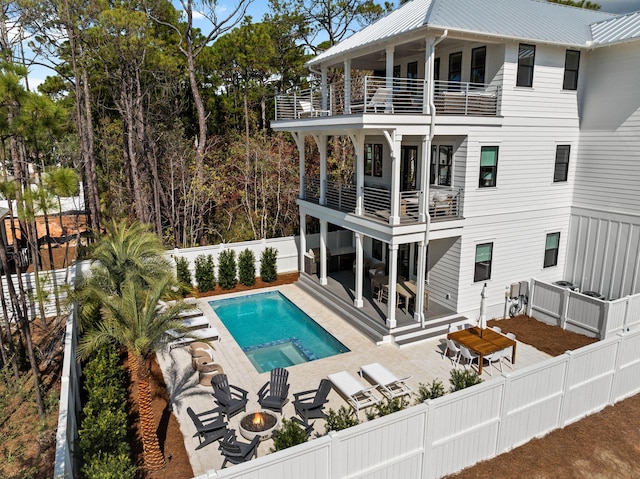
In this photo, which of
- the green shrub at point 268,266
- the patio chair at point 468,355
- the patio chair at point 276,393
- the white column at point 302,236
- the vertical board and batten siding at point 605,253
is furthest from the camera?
the green shrub at point 268,266

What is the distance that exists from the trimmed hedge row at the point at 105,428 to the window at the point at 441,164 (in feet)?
36.9

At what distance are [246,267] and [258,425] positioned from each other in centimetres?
1049

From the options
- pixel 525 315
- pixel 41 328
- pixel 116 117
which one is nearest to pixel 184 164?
pixel 116 117

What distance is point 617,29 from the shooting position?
49.6 feet

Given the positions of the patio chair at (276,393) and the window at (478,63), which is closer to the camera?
the patio chair at (276,393)

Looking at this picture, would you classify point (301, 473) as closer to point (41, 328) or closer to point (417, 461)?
point (417, 461)

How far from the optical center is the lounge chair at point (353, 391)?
35.1ft

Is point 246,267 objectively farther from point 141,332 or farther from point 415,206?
point 141,332

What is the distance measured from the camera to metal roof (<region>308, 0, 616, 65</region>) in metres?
13.0

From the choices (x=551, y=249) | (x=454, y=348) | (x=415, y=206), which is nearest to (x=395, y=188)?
(x=415, y=206)

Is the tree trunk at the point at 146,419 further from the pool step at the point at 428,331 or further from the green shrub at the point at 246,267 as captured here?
the green shrub at the point at 246,267

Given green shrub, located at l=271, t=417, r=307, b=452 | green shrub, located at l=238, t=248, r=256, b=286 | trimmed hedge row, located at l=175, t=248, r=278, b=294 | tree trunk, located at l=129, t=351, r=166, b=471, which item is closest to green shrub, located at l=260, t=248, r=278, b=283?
trimmed hedge row, located at l=175, t=248, r=278, b=294

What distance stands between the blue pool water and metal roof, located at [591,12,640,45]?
13022 mm

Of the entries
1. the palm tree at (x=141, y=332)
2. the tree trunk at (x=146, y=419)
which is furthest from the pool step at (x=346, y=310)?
the tree trunk at (x=146, y=419)
